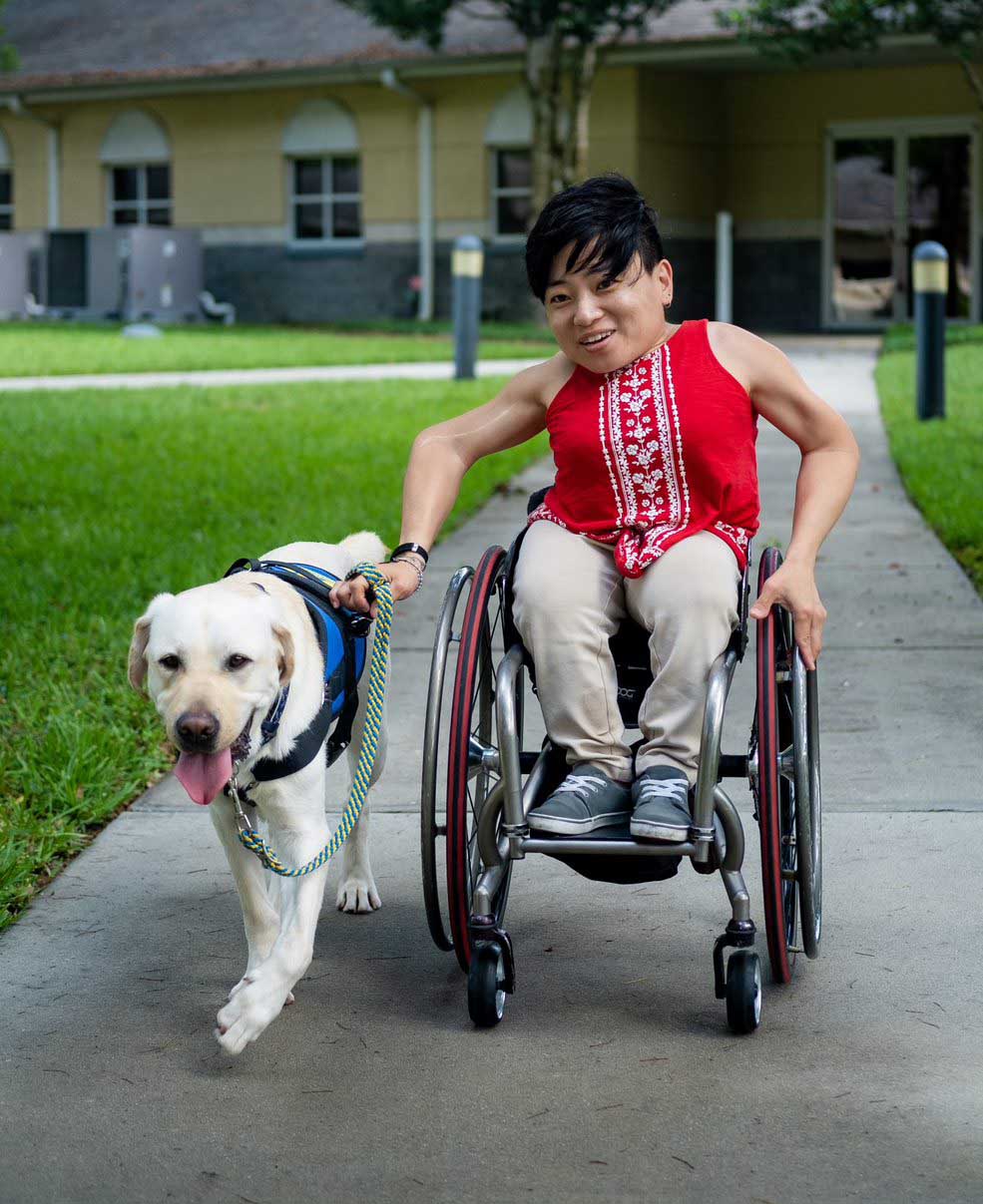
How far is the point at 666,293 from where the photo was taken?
359cm

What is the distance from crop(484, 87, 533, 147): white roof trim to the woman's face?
78.1ft

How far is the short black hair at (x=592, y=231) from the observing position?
3461mm

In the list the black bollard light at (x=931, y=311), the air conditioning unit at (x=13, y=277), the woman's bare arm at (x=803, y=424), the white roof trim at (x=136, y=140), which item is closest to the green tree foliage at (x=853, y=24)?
the black bollard light at (x=931, y=311)

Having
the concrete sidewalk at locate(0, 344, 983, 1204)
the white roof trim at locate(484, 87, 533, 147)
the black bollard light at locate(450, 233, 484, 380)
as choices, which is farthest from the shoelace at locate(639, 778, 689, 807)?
the white roof trim at locate(484, 87, 533, 147)

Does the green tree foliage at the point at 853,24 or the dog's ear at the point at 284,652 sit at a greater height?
the green tree foliage at the point at 853,24

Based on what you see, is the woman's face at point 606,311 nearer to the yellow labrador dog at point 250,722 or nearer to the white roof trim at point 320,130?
the yellow labrador dog at point 250,722

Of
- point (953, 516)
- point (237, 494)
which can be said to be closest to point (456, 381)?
point (237, 494)

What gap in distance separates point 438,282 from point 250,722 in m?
25.3

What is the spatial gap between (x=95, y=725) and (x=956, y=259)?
902 inches

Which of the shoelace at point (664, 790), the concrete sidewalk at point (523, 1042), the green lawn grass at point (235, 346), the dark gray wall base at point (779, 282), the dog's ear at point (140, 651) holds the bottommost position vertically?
the concrete sidewalk at point (523, 1042)

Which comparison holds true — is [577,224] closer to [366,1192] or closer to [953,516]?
[366,1192]

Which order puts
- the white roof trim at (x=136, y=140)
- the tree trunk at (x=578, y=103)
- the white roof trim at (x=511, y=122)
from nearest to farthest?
the tree trunk at (x=578, y=103) → the white roof trim at (x=511, y=122) → the white roof trim at (x=136, y=140)

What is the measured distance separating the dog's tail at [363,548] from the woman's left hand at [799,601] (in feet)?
3.59

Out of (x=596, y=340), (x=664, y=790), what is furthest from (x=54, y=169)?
(x=664, y=790)
